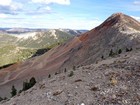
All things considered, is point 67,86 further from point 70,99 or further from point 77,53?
point 77,53

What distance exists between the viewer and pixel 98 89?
91.4ft

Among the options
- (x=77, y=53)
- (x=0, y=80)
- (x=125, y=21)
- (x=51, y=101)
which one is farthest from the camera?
(x=0, y=80)

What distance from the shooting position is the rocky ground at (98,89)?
25422mm

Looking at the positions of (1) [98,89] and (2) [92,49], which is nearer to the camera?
(1) [98,89]

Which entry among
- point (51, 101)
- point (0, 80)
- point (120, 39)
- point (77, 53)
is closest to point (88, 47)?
point (77, 53)

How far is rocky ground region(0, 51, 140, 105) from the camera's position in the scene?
83.4ft

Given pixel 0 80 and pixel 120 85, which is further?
pixel 0 80

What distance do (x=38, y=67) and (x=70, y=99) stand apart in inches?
3647

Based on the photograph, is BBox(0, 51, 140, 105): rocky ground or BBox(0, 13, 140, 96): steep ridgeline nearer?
BBox(0, 51, 140, 105): rocky ground

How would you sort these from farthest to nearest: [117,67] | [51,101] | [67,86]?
[117,67] → [67,86] → [51,101]

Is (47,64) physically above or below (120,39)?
below

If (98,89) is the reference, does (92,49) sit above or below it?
below

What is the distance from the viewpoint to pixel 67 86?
1202 inches

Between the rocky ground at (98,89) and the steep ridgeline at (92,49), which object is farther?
the steep ridgeline at (92,49)
